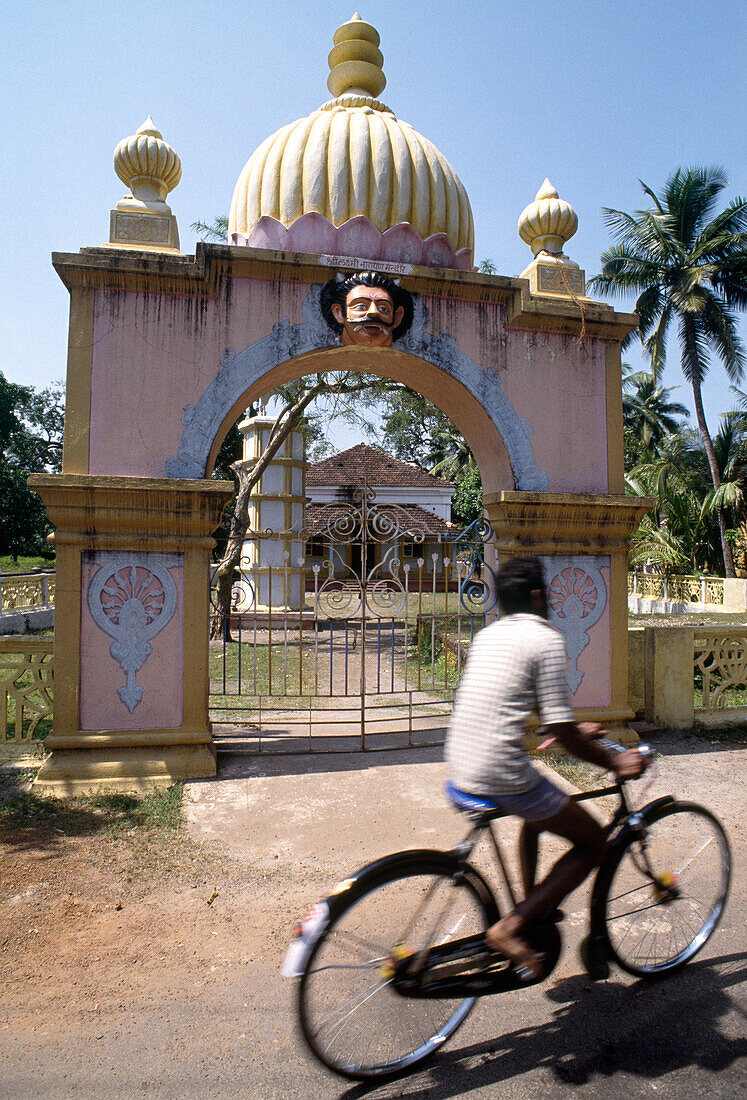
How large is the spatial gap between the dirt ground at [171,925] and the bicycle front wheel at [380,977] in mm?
193

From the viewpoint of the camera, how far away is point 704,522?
2322cm

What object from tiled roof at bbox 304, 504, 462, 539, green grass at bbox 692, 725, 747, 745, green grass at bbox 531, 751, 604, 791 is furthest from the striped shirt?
tiled roof at bbox 304, 504, 462, 539

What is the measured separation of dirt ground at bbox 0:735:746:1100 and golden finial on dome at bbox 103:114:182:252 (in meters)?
4.34

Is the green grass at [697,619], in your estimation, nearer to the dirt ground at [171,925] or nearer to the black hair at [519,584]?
the dirt ground at [171,925]

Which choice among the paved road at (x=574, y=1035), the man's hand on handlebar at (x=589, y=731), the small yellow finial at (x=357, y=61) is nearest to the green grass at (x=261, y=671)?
the paved road at (x=574, y=1035)

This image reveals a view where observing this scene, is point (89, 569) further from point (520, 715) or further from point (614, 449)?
point (614, 449)

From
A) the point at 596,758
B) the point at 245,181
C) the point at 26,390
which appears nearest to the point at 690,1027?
the point at 596,758

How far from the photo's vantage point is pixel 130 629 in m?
5.42

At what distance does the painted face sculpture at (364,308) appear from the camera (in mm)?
5758

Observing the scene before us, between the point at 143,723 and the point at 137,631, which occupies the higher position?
the point at 137,631

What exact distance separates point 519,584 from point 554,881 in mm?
1087

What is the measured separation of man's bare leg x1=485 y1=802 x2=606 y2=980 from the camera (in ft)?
8.21

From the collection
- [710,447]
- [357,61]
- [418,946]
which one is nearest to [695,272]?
[710,447]

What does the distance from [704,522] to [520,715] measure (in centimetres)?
2318
